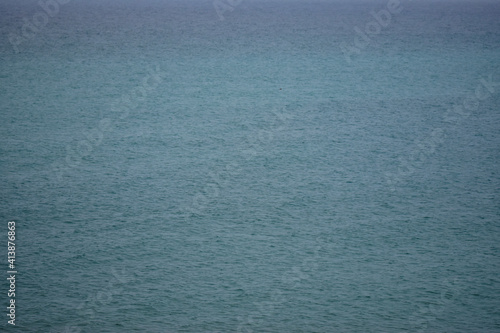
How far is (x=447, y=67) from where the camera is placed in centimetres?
370

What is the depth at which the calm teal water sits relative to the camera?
4.55ft
